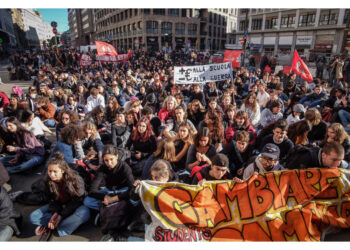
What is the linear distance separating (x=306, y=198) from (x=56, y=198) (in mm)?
3627

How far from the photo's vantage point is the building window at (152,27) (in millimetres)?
47469

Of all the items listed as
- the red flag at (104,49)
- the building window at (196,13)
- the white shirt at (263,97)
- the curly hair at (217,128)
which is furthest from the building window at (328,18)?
the curly hair at (217,128)

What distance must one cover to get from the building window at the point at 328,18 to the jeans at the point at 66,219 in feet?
131

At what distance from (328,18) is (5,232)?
4172cm

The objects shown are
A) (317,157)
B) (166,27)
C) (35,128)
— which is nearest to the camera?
(317,157)

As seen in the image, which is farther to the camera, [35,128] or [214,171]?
[35,128]

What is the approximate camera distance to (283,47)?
3797 cm

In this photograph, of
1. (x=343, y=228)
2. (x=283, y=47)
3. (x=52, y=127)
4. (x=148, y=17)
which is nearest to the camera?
(x=343, y=228)

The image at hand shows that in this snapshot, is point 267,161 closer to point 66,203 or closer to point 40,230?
point 66,203

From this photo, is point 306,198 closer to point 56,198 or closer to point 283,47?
point 56,198

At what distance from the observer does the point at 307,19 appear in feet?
112

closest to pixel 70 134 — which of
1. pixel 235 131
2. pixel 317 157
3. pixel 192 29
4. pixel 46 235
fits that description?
pixel 46 235

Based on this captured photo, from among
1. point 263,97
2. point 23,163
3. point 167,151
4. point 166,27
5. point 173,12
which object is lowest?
point 23,163

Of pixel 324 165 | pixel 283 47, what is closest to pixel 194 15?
pixel 283 47
